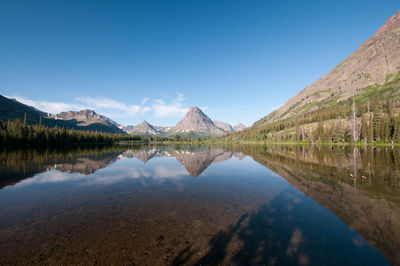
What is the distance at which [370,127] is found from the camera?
101 meters

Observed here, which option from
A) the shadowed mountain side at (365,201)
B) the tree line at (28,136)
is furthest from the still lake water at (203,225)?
the tree line at (28,136)

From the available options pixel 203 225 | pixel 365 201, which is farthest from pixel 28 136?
pixel 365 201

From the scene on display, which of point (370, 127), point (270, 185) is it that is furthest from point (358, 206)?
point (370, 127)

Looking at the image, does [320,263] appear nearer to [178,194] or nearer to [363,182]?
[178,194]

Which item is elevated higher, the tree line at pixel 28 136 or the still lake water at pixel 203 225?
the tree line at pixel 28 136

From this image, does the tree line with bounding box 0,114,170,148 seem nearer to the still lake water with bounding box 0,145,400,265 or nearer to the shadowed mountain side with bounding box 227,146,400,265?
the still lake water with bounding box 0,145,400,265

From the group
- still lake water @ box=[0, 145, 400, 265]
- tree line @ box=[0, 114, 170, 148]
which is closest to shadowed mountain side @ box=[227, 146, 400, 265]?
still lake water @ box=[0, 145, 400, 265]

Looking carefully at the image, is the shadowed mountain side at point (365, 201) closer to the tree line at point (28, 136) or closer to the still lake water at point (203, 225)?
the still lake water at point (203, 225)

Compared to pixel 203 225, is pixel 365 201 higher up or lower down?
higher up

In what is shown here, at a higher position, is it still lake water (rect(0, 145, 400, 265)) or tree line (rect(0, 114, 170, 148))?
tree line (rect(0, 114, 170, 148))

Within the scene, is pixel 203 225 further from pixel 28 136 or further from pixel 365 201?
pixel 28 136

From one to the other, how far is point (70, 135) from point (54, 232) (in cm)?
17526

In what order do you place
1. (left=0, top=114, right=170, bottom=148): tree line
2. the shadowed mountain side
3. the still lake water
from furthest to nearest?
1. (left=0, top=114, right=170, bottom=148): tree line
2. the shadowed mountain side
3. the still lake water

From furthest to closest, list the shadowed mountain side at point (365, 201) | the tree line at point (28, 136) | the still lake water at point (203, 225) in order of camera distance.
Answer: the tree line at point (28, 136), the shadowed mountain side at point (365, 201), the still lake water at point (203, 225)
